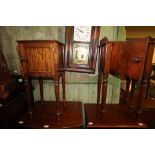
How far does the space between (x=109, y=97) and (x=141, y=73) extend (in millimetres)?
951

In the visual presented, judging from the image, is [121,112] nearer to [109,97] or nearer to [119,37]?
[109,97]

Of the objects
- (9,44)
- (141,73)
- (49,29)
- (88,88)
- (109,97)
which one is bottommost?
(109,97)

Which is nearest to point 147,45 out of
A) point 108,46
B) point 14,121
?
point 108,46

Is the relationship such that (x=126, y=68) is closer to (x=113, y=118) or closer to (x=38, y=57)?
(x=113, y=118)

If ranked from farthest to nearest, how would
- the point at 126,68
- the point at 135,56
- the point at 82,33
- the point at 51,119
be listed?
1. the point at 82,33
2. the point at 51,119
3. the point at 126,68
4. the point at 135,56

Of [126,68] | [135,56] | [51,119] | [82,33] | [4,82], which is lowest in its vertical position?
[51,119]

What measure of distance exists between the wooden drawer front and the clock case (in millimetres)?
593

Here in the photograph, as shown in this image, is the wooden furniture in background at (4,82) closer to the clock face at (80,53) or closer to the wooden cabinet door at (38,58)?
the wooden cabinet door at (38,58)

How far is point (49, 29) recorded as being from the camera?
172 cm

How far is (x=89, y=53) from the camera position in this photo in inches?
68.3

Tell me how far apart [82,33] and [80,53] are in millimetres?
272

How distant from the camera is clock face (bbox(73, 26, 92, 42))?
5.53 feet

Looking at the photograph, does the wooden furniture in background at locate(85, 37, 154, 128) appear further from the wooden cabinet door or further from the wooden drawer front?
the wooden cabinet door

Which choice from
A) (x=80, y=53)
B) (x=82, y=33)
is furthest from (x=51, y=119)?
(x=82, y=33)
